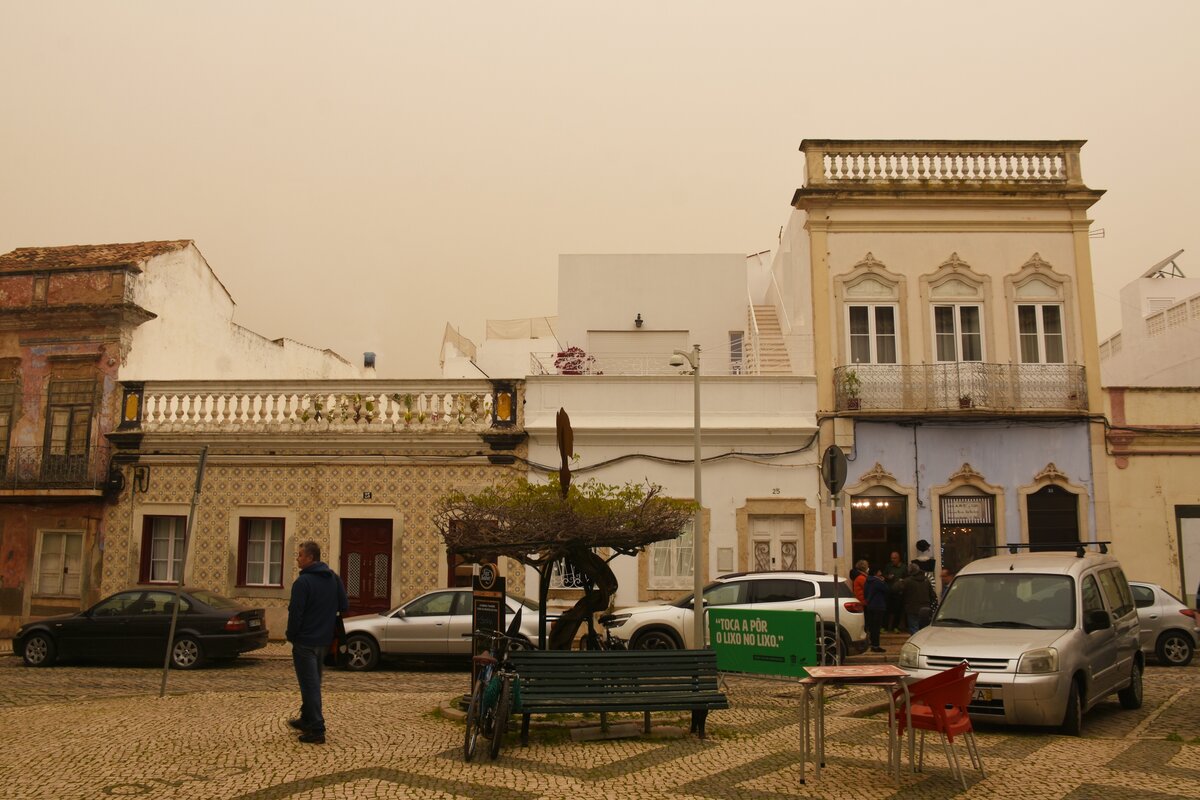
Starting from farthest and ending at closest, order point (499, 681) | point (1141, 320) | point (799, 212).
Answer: point (1141, 320), point (799, 212), point (499, 681)

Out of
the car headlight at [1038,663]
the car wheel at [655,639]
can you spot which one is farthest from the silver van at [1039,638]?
the car wheel at [655,639]

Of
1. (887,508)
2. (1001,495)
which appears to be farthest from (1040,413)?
(887,508)

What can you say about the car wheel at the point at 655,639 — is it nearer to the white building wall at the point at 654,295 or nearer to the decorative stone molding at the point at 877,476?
the decorative stone molding at the point at 877,476

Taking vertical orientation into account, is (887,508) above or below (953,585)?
above

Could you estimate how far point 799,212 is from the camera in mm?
22875

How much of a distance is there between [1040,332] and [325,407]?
1552cm

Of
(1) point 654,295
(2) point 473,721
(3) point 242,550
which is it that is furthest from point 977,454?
(3) point 242,550

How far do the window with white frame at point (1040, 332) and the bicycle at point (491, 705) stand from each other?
16540 millimetres

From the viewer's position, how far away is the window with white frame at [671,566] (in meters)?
20.1

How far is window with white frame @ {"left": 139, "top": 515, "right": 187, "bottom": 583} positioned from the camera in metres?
21.2

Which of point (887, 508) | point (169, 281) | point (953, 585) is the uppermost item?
point (169, 281)

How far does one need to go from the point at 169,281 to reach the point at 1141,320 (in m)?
26.8

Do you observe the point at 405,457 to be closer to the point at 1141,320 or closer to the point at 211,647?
the point at 211,647

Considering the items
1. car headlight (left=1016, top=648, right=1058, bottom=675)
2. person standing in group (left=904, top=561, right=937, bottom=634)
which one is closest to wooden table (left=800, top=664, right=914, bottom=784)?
car headlight (left=1016, top=648, right=1058, bottom=675)
